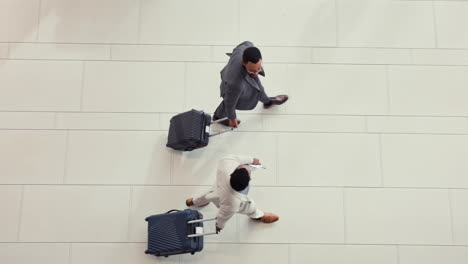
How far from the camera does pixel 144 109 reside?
4176mm

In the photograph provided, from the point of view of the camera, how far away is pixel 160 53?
432cm

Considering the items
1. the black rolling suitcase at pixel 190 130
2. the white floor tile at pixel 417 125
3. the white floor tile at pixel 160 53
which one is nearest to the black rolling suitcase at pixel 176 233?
the black rolling suitcase at pixel 190 130

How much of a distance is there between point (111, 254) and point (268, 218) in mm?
1459

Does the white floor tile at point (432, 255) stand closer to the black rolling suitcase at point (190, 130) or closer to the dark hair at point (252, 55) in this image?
the black rolling suitcase at point (190, 130)

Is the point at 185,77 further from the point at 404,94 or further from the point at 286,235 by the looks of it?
the point at 404,94

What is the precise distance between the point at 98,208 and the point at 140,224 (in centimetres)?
42

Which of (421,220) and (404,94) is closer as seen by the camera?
(421,220)

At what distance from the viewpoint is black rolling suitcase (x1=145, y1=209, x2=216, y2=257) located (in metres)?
3.52

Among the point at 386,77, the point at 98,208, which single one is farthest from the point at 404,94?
the point at 98,208

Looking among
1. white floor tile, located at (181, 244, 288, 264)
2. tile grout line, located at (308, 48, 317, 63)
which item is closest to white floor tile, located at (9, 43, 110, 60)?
tile grout line, located at (308, 48, 317, 63)

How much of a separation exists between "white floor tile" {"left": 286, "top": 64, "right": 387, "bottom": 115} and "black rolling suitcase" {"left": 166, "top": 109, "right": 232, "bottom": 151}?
2.97 feet

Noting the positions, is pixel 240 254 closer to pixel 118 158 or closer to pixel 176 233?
pixel 176 233

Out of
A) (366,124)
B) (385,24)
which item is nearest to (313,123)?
(366,124)

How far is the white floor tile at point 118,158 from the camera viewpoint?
13.1ft
